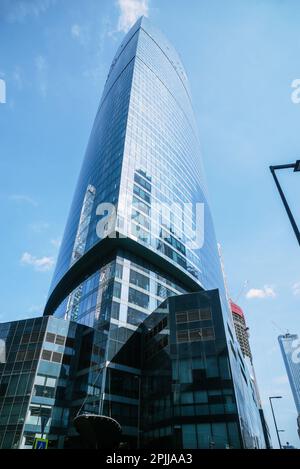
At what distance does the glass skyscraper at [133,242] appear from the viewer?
46.7 meters

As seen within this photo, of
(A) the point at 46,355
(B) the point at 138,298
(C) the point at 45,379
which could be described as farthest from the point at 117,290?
(C) the point at 45,379

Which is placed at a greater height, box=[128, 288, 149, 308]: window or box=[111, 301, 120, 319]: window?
box=[128, 288, 149, 308]: window

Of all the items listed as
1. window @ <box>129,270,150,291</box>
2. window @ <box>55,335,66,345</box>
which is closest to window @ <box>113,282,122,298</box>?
window @ <box>129,270,150,291</box>

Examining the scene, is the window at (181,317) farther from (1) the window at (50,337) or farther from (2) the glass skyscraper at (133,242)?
(1) the window at (50,337)

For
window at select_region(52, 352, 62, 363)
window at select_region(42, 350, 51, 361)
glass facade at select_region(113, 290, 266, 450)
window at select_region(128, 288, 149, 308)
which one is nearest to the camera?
glass facade at select_region(113, 290, 266, 450)

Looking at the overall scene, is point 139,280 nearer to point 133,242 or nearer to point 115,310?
point 133,242

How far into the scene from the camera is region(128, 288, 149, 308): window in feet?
180

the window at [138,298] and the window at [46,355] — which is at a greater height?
the window at [138,298]

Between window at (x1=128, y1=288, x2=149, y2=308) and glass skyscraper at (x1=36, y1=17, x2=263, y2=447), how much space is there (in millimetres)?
211

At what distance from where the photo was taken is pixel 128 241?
6028 cm

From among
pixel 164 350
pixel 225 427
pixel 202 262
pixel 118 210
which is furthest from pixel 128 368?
pixel 202 262

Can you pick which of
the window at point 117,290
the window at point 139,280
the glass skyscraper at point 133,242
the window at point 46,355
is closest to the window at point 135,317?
the glass skyscraper at point 133,242

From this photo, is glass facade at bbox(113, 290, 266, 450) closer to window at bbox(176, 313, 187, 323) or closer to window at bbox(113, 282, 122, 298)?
window at bbox(176, 313, 187, 323)

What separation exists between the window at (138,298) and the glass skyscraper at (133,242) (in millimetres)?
211
